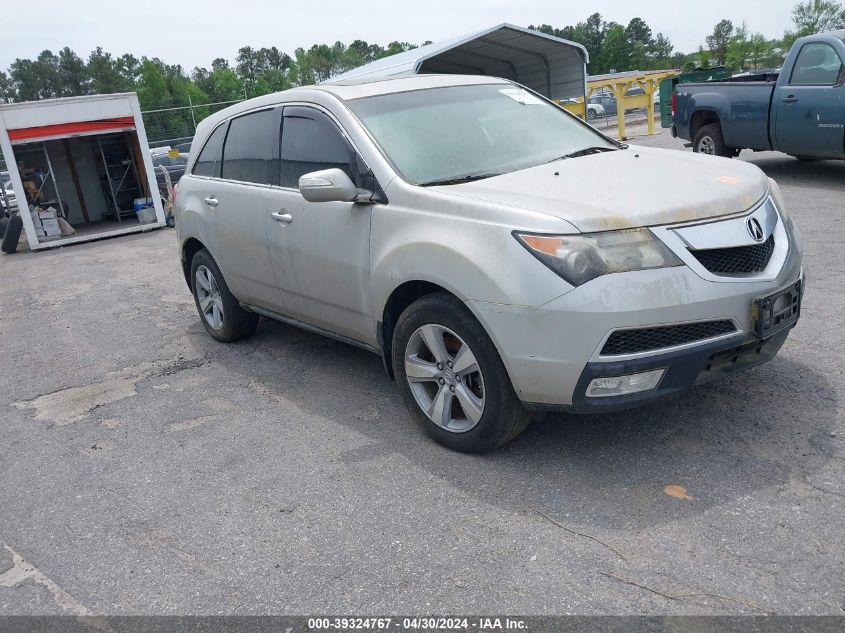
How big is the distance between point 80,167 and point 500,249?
782 inches

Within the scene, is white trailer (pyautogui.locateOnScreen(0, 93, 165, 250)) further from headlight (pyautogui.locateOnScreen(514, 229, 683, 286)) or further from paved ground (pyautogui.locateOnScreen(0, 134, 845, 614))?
headlight (pyautogui.locateOnScreen(514, 229, 683, 286))

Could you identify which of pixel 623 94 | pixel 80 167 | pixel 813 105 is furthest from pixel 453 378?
pixel 80 167

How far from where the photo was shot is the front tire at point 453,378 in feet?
11.4

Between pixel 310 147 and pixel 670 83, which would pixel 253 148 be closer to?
pixel 310 147

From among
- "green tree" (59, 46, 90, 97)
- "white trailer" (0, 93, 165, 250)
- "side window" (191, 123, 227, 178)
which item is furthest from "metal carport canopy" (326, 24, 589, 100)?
"green tree" (59, 46, 90, 97)

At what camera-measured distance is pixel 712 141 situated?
1149 cm

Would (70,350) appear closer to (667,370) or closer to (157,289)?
(157,289)

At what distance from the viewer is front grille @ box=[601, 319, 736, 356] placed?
314 centimetres

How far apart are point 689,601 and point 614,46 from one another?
88861 mm

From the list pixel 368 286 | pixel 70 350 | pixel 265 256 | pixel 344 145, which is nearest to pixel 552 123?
pixel 344 145

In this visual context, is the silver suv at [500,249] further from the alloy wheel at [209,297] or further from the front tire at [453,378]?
the alloy wheel at [209,297]

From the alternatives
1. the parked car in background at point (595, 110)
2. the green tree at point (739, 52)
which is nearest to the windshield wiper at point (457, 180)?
the parked car in background at point (595, 110)

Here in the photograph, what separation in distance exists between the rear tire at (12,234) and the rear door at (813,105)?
1433 centimetres

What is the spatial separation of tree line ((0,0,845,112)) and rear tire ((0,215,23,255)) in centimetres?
3750
